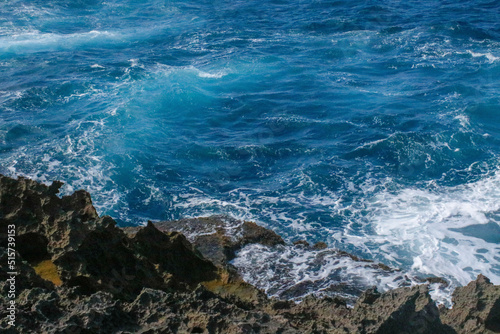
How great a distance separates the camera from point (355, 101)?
28297 millimetres

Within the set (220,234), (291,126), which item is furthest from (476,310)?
(291,126)

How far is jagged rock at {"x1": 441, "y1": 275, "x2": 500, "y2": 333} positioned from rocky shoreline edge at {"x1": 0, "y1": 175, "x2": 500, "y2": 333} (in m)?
0.02

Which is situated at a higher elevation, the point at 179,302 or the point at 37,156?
the point at 179,302

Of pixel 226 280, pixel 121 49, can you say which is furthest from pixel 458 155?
pixel 121 49

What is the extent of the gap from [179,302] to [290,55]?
2803 cm

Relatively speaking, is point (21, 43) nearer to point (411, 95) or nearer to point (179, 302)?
point (411, 95)

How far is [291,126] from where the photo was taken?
25734 mm

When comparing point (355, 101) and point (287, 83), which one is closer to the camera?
point (355, 101)

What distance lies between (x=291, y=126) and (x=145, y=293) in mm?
17611

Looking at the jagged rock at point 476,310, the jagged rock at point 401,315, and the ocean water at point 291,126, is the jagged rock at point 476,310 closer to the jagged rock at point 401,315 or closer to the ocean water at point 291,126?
the jagged rock at point 401,315

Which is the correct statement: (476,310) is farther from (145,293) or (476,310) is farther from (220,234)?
(220,234)

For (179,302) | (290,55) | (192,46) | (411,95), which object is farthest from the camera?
(192,46)

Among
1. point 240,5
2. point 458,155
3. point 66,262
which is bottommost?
point 458,155

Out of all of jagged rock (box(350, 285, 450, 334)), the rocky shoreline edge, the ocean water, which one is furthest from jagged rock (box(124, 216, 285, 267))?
jagged rock (box(350, 285, 450, 334))
